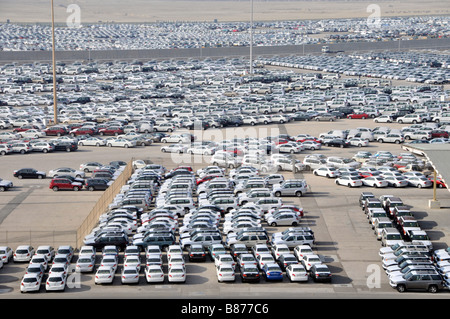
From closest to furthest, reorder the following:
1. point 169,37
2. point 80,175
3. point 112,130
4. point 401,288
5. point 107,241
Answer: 1. point 401,288
2. point 107,241
3. point 80,175
4. point 112,130
5. point 169,37

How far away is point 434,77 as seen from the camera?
313 feet

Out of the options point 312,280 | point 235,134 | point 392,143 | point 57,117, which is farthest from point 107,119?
point 312,280

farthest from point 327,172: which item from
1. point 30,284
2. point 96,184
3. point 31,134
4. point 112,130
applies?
point 31,134

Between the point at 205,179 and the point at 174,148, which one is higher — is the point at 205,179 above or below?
below

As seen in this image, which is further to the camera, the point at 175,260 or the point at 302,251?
the point at 302,251

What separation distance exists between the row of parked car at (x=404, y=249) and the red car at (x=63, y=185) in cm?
1669

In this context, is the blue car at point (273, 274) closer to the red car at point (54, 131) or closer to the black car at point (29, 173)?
the black car at point (29, 173)

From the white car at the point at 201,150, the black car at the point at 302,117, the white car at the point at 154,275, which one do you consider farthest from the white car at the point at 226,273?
the black car at the point at 302,117

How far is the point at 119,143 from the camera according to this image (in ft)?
186

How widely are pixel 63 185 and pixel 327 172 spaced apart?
52.7 ft

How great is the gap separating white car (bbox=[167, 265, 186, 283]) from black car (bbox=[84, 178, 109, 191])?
16.6m

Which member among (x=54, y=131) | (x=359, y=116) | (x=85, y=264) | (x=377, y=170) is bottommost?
(x=85, y=264)

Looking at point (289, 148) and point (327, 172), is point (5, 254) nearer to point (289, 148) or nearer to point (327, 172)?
point (327, 172)

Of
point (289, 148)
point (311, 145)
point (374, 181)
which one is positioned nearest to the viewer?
point (374, 181)
